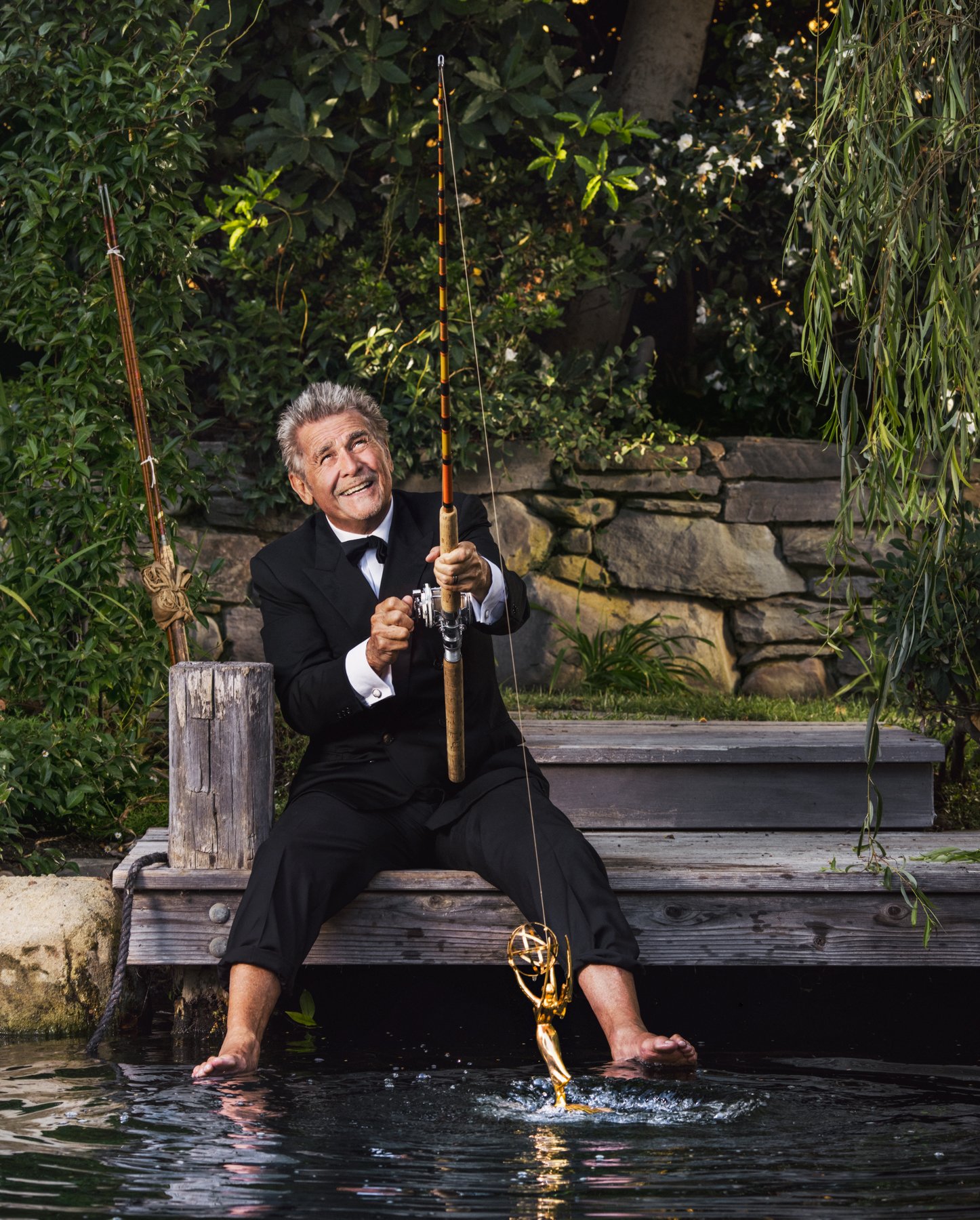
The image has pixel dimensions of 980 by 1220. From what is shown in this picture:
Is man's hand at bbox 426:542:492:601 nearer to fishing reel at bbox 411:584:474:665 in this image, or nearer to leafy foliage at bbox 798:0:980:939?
fishing reel at bbox 411:584:474:665

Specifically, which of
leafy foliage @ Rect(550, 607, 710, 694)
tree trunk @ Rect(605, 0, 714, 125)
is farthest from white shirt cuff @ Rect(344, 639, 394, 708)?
tree trunk @ Rect(605, 0, 714, 125)

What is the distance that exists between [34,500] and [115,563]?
30cm

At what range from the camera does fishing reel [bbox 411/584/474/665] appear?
289 centimetres

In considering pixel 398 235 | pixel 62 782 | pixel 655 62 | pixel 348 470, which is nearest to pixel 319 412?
pixel 348 470

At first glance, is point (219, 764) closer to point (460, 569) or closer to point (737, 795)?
point (460, 569)

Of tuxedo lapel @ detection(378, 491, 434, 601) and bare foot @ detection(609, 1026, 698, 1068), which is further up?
tuxedo lapel @ detection(378, 491, 434, 601)

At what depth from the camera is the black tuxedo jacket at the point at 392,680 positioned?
320 centimetres

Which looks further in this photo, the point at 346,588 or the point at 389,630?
the point at 346,588

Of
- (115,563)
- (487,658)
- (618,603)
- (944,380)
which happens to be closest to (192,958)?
(487,658)

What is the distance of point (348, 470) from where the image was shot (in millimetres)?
3293

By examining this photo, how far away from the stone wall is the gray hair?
94.0 inches

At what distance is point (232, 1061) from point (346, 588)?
1082 millimetres

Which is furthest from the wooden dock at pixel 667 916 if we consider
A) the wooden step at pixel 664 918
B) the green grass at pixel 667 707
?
the green grass at pixel 667 707

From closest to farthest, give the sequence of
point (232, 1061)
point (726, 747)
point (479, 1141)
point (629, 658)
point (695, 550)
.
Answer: point (479, 1141), point (232, 1061), point (726, 747), point (629, 658), point (695, 550)
